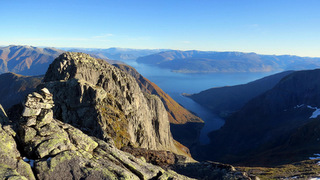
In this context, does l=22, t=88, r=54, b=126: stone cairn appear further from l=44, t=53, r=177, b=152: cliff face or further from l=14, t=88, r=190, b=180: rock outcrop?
l=44, t=53, r=177, b=152: cliff face

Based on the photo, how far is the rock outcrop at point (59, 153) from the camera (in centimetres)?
1847

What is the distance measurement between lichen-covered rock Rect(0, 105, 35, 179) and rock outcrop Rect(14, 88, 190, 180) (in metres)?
0.71

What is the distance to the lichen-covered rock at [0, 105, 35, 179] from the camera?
15681mm

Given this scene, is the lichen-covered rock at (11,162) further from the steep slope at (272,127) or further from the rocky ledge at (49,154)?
the steep slope at (272,127)

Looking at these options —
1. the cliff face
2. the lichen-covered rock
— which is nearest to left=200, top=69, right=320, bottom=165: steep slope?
the cliff face

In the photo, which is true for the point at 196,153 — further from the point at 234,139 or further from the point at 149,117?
the point at 149,117

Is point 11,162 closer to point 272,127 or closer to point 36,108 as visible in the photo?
point 36,108

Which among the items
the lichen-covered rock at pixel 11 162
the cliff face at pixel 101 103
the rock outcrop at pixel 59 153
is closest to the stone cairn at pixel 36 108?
the rock outcrop at pixel 59 153

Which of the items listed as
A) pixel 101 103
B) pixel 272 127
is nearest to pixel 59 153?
pixel 101 103

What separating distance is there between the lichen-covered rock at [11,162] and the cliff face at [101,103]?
2458cm

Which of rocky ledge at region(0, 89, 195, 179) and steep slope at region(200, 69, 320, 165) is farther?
steep slope at region(200, 69, 320, 165)

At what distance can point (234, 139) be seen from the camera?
579 feet

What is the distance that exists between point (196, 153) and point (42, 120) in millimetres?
151596

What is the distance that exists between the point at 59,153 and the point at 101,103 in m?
32.3
